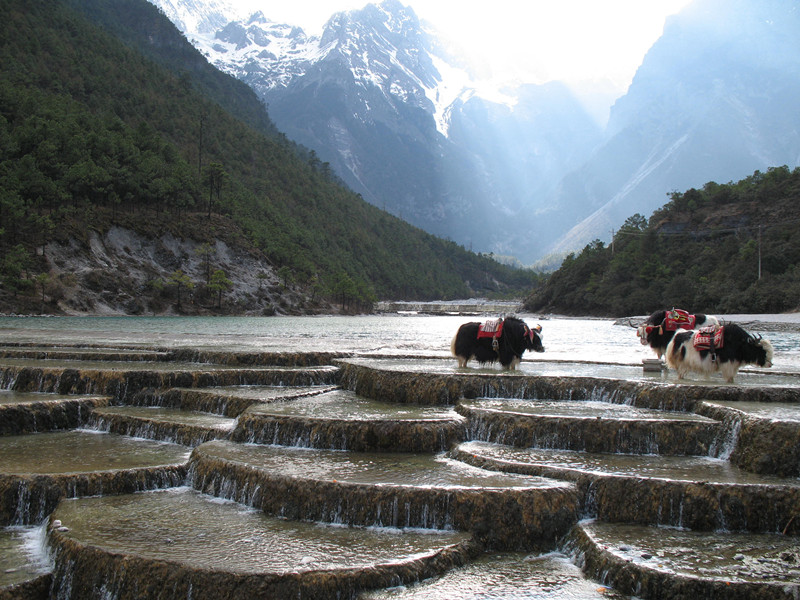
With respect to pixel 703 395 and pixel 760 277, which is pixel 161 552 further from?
pixel 760 277

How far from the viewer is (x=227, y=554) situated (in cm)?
683

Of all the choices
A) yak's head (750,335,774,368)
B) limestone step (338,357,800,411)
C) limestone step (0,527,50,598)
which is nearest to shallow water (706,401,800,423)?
limestone step (338,357,800,411)

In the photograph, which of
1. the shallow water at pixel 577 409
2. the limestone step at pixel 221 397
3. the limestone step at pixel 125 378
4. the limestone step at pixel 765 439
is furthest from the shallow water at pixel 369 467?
the limestone step at pixel 125 378

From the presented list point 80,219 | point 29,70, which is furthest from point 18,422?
point 29,70

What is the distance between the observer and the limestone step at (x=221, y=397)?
13.3 meters

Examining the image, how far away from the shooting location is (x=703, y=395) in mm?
11320

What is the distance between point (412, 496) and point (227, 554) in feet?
7.52

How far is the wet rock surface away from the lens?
6.45 m

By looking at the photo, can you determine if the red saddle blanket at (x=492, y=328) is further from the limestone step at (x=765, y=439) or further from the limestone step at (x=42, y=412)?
the limestone step at (x=42, y=412)

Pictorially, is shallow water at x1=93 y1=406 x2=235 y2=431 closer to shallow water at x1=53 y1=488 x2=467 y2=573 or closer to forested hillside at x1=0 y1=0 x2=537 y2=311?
shallow water at x1=53 y1=488 x2=467 y2=573

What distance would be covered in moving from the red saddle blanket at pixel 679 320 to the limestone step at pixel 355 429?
22.4 ft

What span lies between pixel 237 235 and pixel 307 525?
8938cm

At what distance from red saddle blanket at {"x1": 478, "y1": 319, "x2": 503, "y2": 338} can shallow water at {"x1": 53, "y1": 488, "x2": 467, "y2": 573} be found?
8.34 metres

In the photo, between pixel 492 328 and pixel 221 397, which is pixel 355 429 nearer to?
pixel 221 397
